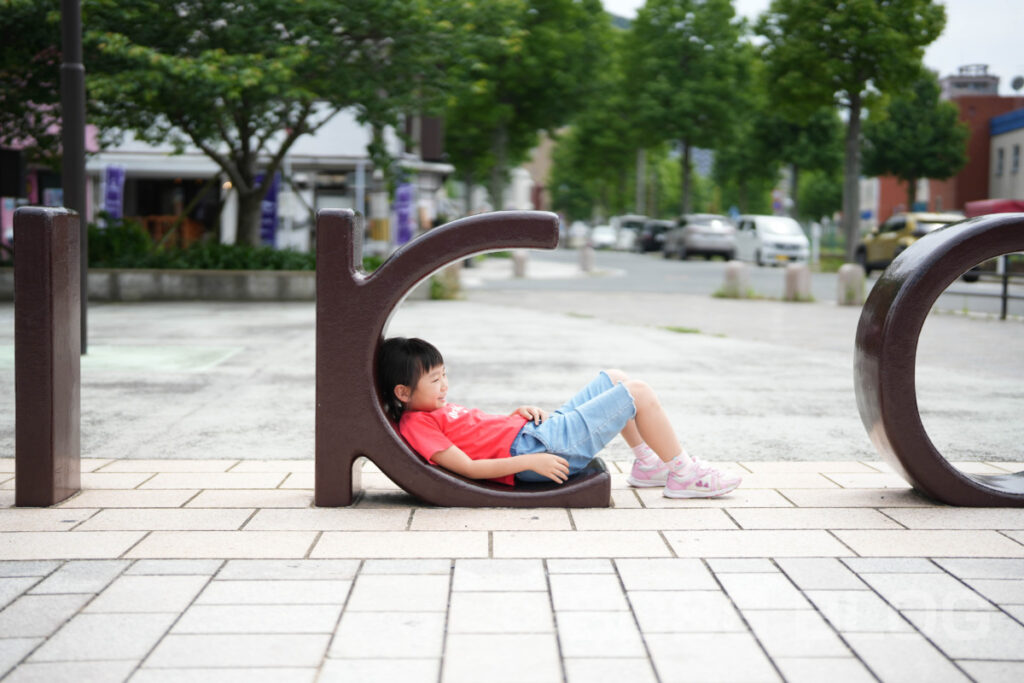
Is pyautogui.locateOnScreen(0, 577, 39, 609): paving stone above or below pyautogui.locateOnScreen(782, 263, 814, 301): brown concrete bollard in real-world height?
below

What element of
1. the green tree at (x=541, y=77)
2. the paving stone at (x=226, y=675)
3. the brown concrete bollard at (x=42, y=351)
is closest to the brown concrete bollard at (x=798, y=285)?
the brown concrete bollard at (x=42, y=351)

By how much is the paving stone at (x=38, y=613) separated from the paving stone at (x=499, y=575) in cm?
120

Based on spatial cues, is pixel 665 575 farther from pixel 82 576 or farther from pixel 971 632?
pixel 82 576

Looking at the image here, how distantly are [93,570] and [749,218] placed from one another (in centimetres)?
3514

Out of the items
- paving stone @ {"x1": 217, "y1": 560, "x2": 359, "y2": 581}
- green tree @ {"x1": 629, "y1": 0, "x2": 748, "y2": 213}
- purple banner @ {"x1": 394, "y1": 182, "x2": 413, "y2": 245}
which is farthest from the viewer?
green tree @ {"x1": 629, "y1": 0, "x2": 748, "y2": 213}

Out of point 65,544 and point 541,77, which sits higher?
point 541,77

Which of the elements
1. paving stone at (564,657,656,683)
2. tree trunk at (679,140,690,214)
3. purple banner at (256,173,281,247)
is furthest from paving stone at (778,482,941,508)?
tree trunk at (679,140,690,214)

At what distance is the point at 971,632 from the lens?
10.3ft

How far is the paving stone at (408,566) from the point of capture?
3727mm

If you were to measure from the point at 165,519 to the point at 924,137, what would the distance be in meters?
52.1

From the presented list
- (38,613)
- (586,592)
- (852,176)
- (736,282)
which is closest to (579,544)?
(586,592)

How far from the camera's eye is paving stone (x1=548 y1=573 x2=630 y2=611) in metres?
3.36

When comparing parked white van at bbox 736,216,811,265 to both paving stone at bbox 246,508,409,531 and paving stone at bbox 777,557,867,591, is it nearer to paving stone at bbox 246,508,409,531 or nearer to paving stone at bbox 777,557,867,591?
paving stone at bbox 246,508,409,531

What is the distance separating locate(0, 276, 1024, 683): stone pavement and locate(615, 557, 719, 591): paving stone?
0.01m
